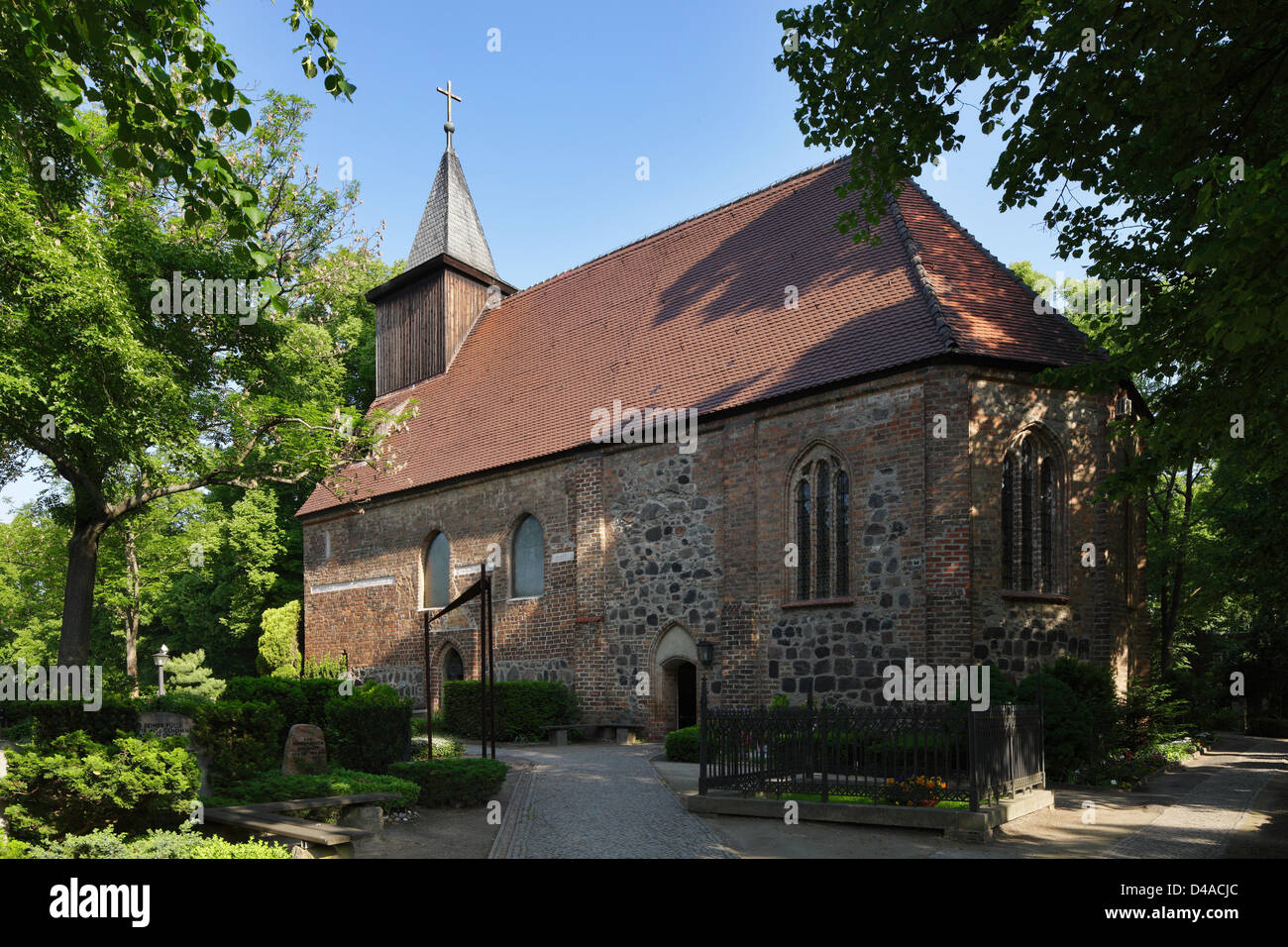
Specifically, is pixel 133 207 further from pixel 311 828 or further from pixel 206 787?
pixel 311 828

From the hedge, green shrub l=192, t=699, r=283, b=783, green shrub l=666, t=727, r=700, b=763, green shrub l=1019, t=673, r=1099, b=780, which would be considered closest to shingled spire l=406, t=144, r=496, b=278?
the hedge

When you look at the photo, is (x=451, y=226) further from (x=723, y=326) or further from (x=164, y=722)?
(x=164, y=722)

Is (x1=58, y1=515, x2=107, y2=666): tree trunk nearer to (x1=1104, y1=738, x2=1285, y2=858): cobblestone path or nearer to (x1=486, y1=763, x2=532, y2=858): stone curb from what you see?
(x1=486, y1=763, x2=532, y2=858): stone curb

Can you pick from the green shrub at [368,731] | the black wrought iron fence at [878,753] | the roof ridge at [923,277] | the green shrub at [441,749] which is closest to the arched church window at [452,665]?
the green shrub at [441,749]

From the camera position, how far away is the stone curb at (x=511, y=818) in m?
8.30

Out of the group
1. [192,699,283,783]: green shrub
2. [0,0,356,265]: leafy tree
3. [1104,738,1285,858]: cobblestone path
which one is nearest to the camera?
[0,0,356,265]: leafy tree

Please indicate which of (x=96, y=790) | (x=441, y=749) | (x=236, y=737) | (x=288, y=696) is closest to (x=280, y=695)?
(x=288, y=696)

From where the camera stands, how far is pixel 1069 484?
1530cm

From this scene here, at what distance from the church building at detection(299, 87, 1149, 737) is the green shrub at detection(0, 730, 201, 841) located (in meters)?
10.2

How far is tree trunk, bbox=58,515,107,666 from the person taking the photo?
14055mm

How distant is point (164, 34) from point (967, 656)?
12.7 meters

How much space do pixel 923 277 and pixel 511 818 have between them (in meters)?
11.6

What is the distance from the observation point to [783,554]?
1602 centimetres

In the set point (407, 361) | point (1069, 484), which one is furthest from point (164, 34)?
point (407, 361)
